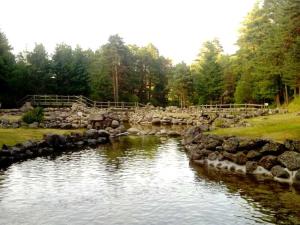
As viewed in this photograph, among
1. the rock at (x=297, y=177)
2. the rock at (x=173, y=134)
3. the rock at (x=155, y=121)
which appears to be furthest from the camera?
the rock at (x=155, y=121)

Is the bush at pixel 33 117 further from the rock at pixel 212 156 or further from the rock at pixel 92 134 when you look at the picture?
the rock at pixel 212 156

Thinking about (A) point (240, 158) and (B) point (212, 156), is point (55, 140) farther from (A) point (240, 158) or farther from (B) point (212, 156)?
(A) point (240, 158)

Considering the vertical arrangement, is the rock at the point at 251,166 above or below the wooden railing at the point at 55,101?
below

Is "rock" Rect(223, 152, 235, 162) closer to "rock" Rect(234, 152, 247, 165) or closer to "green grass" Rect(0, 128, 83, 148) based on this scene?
"rock" Rect(234, 152, 247, 165)

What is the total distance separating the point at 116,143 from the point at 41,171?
2044 cm

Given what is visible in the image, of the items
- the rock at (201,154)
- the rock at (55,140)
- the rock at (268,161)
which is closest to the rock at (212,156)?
the rock at (201,154)

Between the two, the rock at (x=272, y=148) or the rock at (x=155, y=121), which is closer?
the rock at (x=272, y=148)

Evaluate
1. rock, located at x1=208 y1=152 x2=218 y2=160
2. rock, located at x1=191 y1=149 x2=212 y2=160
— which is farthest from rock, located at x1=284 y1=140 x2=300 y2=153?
rock, located at x1=191 y1=149 x2=212 y2=160

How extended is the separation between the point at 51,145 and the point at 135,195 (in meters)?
23.6

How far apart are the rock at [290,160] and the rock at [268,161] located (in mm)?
590

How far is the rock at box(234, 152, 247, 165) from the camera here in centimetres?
3303

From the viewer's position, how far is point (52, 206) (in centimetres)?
2364

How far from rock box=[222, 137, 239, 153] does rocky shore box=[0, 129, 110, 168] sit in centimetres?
1914

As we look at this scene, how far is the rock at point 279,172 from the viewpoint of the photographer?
29.1 m
